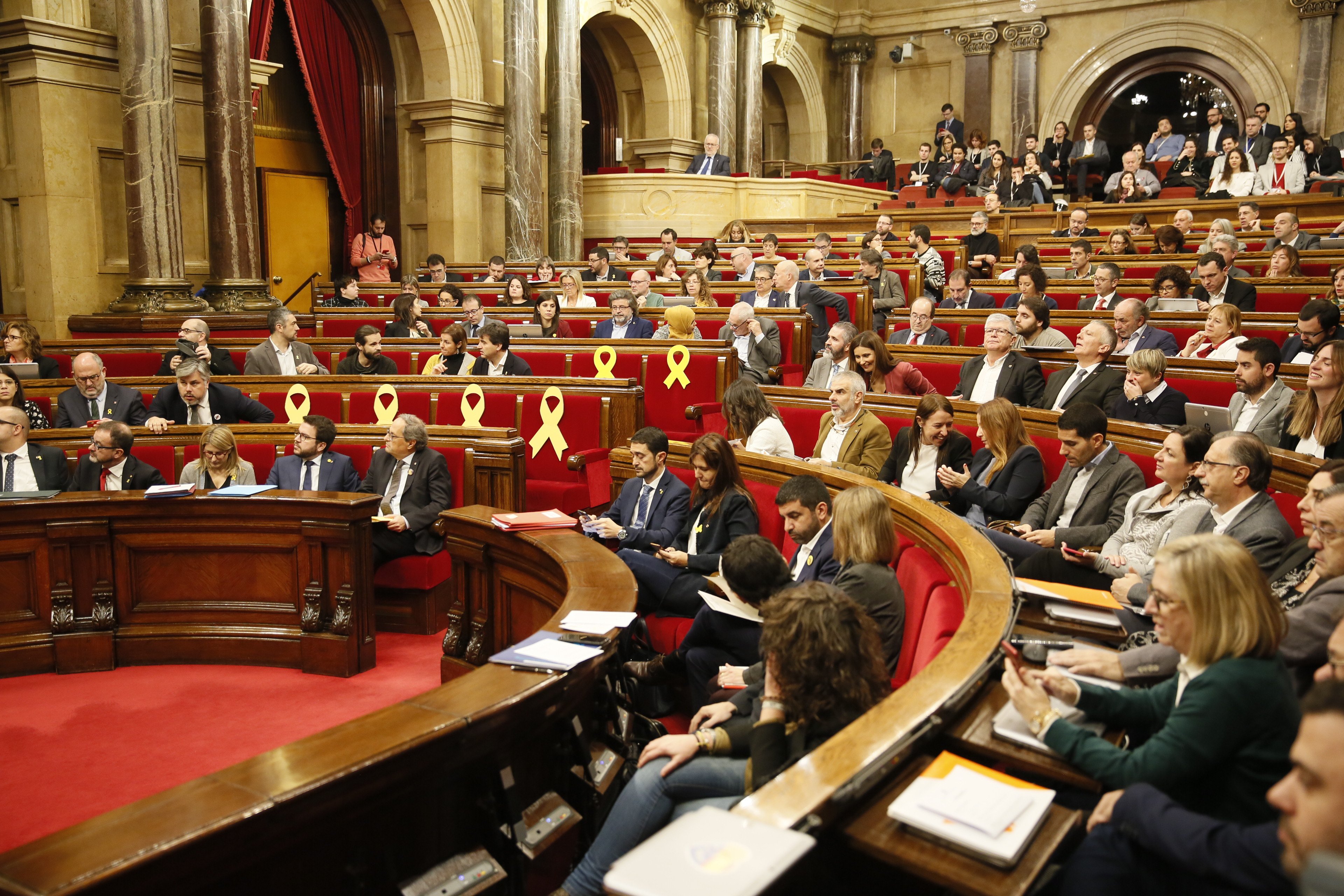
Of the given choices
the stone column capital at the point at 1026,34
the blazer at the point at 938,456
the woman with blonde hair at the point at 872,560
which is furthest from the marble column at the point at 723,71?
the woman with blonde hair at the point at 872,560

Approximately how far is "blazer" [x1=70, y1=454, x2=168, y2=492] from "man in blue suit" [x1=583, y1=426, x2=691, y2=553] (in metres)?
2.02

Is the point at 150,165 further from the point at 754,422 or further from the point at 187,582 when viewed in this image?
the point at 754,422

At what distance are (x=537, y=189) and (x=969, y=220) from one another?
487 centimetres

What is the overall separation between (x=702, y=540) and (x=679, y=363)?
2.54 meters

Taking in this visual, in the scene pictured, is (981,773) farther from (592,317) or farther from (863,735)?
(592,317)

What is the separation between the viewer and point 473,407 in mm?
5668

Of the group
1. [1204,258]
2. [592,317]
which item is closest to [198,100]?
[592,317]

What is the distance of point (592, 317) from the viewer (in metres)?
7.77

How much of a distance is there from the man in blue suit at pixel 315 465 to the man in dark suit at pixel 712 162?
9.21m

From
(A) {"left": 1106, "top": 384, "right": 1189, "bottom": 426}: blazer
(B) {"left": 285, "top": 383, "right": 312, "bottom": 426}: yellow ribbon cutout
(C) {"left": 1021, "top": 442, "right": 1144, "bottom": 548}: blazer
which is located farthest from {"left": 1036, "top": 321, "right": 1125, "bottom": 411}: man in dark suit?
(B) {"left": 285, "top": 383, "right": 312, "bottom": 426}: yellow ribbon cutout

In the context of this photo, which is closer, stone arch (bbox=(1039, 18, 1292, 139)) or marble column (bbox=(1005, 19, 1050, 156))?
stone arch (bbox=(1039, 18, 1292, 139))

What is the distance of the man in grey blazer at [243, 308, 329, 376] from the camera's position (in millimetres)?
6449

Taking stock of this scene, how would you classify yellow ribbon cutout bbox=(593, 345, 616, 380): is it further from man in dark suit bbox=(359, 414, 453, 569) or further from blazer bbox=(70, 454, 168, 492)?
blazer bbox=(70, 454, 168, 492)

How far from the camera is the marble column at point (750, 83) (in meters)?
15.1
